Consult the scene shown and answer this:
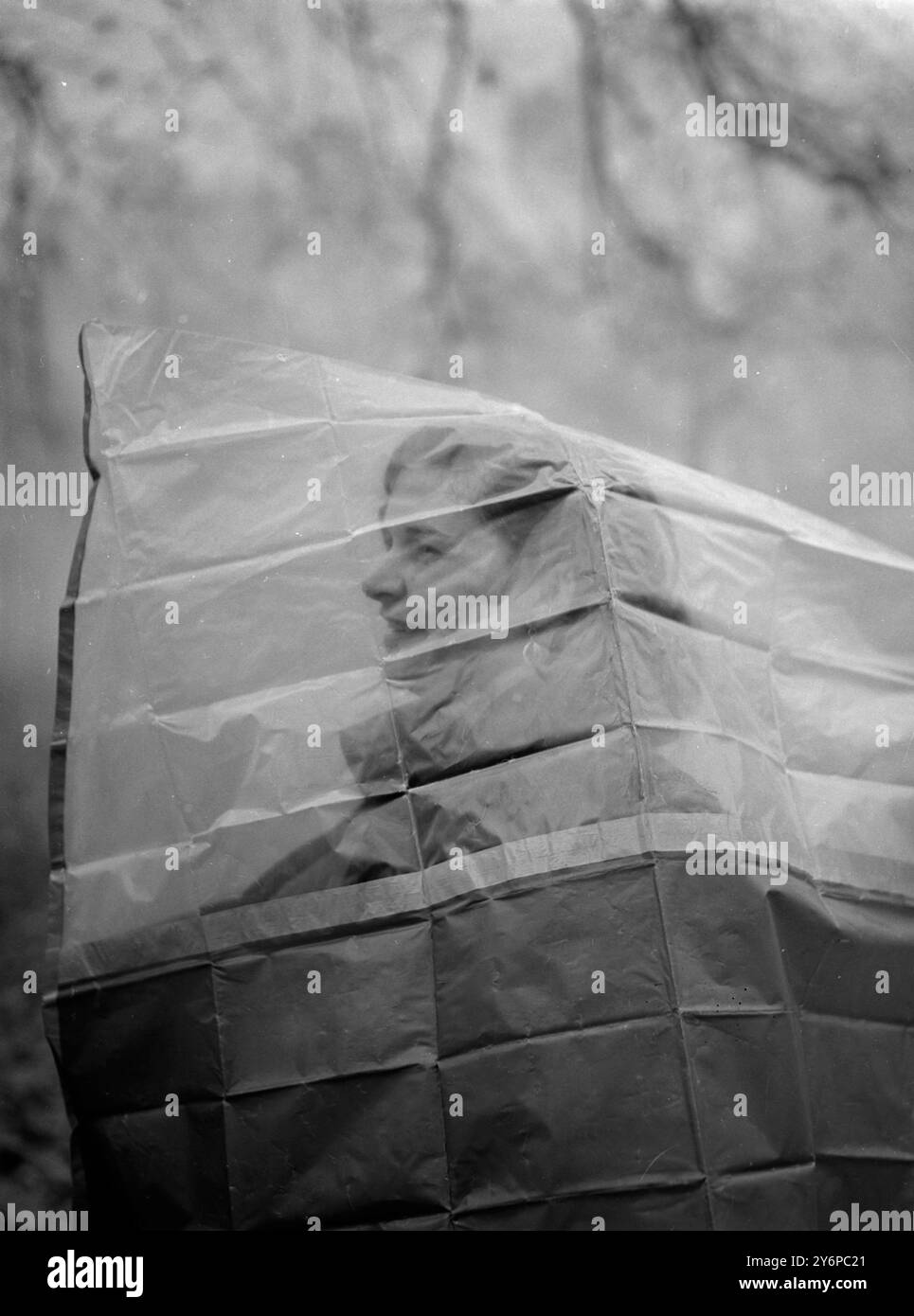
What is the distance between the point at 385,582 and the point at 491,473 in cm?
21

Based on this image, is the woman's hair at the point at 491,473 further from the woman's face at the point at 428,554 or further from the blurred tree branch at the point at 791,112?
the blurred tree branch at the point at 791,112

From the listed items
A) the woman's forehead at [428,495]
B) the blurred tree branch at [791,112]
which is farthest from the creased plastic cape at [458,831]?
the blurred tree branch at [791,112]

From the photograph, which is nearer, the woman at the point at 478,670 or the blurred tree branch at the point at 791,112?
the woman at the point at 478,670

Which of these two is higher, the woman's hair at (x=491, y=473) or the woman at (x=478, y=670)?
the woman's hair at (x=491, y=473)

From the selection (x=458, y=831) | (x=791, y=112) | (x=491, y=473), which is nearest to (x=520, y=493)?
(x=491, y=473)

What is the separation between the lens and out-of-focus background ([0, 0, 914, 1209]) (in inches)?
66.2

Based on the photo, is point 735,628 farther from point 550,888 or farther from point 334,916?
point 334,916

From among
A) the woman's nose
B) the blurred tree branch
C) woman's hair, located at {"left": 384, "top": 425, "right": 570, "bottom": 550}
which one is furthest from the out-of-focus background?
the woman's nose

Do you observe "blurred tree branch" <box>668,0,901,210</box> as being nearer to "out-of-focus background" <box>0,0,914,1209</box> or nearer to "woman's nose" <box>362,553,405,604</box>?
"out-of-focus background" <box>0,0,914,1209</box>

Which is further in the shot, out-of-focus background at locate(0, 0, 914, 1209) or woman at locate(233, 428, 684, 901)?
out-of-focus background at locate(0, 0, 914, 1209)

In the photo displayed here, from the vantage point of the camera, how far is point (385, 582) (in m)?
1.58

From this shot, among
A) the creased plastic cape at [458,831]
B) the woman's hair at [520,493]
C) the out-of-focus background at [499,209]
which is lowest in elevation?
the creased plastic cape at [458,831]

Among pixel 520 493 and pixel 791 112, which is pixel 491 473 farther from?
pixel 791 112

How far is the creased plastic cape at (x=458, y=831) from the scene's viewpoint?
4.84ft
